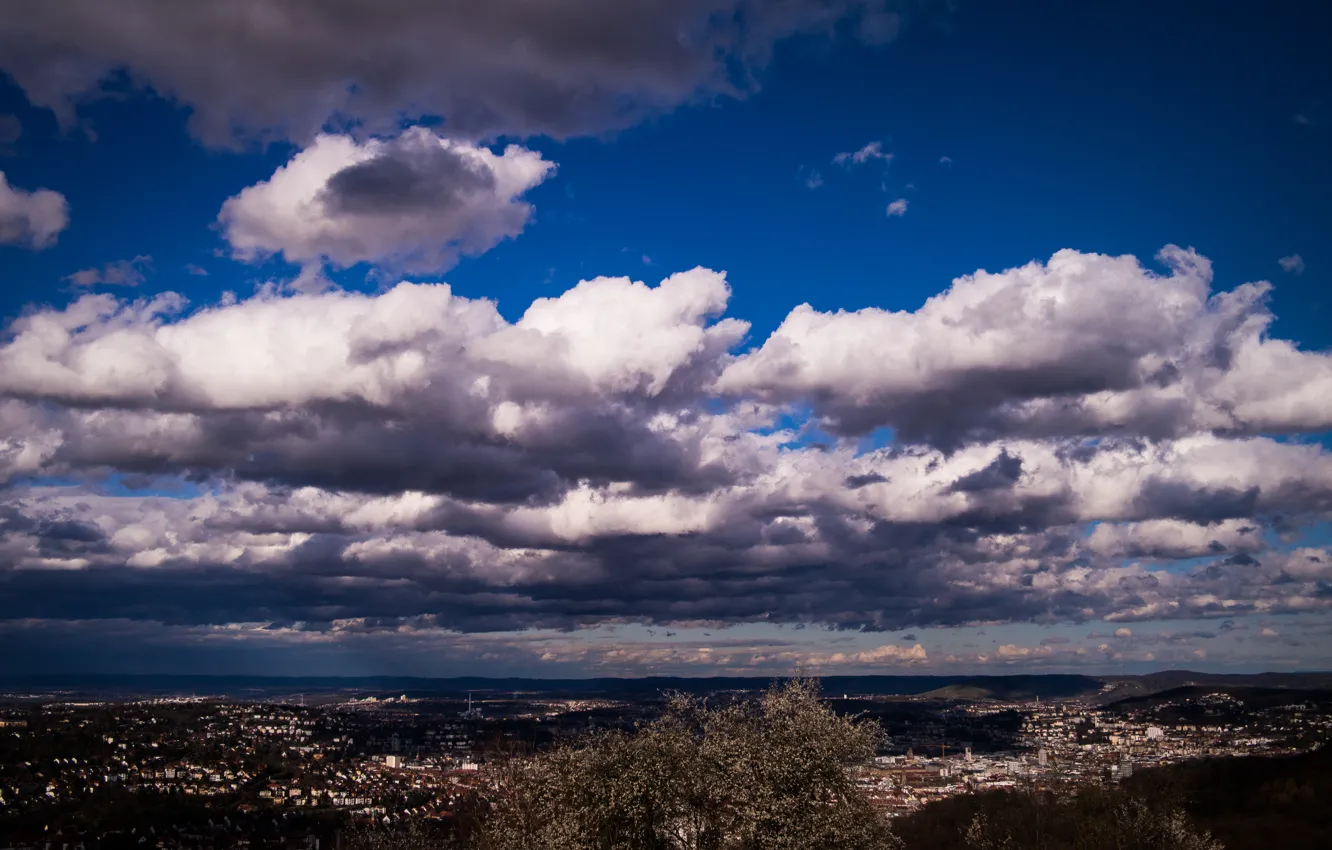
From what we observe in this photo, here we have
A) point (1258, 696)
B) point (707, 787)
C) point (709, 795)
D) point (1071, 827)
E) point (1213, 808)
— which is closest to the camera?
point (709, 795)

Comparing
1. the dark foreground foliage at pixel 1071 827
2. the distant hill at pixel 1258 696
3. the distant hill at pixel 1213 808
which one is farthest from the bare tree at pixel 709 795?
the distant hill at pixel 1258 696

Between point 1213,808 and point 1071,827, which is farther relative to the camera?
point 1213,808

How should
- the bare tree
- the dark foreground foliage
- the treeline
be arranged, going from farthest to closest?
the dark foreground foliage, the treeline, the bare tree

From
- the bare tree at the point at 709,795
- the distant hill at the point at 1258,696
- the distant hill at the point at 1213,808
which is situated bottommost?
the distant hill at the point at 1258,696

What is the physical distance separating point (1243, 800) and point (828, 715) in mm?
71063

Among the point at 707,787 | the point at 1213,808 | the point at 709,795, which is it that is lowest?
the point at 1213,808

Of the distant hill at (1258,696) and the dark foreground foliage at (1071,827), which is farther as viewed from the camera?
the distant hill at (1258,696)

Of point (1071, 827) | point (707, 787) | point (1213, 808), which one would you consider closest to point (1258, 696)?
point (1213, 808)

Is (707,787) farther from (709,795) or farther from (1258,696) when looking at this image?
(1258,696)

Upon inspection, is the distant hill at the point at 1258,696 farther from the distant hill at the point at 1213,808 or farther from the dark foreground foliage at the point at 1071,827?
the dark foreground foliage at the point at 1071,827

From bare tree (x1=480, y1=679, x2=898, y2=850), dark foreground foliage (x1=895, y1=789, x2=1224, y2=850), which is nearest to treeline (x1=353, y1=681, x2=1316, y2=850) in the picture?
bare tree (x1=480, y1=679, x2=898, y2=850)

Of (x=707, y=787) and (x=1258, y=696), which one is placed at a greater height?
(x=707, y=787)

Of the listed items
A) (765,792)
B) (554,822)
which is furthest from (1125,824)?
(554,822)

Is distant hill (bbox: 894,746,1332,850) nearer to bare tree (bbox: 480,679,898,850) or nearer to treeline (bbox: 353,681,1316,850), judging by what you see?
treeline (bbox: 353,681,1316,850)
